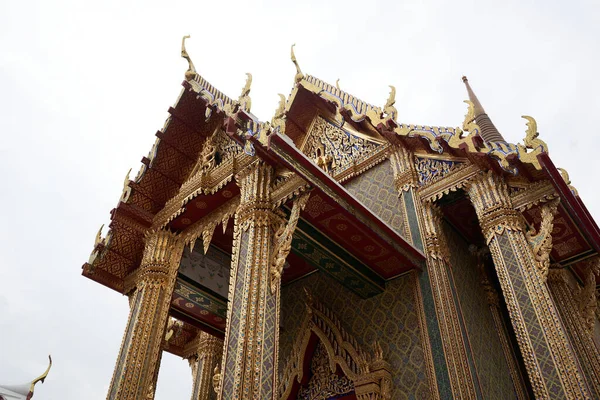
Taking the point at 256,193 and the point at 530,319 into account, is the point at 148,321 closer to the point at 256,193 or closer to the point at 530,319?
the point at 256,193

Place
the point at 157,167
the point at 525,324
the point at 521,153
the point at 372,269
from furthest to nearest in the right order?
1. the point at 157,167
2. the point at 372,269
3. the point at 521,153
4. the point at 525,324

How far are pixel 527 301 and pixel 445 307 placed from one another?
40.3 inches

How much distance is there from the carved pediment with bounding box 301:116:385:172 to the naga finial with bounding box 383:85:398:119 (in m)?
0.76

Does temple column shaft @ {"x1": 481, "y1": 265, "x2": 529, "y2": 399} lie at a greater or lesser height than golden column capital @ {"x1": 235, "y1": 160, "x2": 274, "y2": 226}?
lesser

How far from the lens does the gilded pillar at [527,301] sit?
4070 millimetres

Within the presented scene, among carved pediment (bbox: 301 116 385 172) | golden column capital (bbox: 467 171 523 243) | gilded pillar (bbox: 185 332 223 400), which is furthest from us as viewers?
gilded pillar (bbox: 185 332 223 400)

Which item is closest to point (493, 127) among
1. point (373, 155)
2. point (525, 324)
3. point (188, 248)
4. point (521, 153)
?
point (373, 155)

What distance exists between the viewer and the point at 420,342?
211 inches

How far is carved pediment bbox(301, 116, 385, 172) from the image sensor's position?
773 centimetres

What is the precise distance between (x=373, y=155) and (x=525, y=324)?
370 cm

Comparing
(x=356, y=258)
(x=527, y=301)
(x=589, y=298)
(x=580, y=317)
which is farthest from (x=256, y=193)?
(x=589, y=298)

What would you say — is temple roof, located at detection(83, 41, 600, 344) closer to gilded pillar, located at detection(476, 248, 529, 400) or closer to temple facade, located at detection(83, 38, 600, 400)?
temple facade, located at detection(83, 38, 600, 400)

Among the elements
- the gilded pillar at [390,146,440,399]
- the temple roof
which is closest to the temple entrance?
the temple roof

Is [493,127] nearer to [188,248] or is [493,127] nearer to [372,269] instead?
[372,269]
